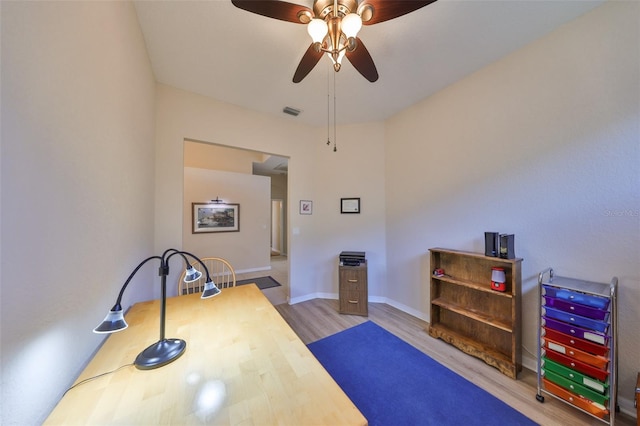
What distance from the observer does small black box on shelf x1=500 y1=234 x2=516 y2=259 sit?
6.10 ft

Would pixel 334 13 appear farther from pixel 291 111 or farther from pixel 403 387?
pixel 403 387

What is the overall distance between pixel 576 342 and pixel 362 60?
2509 mm

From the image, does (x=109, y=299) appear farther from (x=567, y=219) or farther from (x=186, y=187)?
(x=186, y=187)

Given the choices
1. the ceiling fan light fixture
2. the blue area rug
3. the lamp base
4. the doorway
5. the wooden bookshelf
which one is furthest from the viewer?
the doorway

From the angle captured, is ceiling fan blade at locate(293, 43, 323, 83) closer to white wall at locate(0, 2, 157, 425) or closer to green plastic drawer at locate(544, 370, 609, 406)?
white wall at locate(0, 2, 157, 425)

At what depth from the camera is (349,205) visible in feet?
11.5

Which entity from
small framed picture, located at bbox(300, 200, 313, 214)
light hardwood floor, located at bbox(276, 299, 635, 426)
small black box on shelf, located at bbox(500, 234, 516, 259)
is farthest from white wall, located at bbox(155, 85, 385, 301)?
small black box on shelf, located at bbox(500, 234, 516, 259)

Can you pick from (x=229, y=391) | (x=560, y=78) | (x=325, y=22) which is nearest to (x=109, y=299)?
(x=229, y=391)

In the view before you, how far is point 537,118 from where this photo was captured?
1.87m

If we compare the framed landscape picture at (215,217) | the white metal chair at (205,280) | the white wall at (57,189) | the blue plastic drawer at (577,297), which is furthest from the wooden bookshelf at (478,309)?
the framed landscape picture at (215,217)

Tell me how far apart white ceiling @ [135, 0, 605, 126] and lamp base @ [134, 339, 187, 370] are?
2239mm

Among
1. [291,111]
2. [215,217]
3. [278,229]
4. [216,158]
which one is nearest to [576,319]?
[291,111]

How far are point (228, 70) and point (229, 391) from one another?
2.69 metres

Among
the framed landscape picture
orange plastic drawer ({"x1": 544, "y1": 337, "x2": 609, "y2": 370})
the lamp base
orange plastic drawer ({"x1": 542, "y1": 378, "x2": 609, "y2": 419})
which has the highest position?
the framed landscape picture
